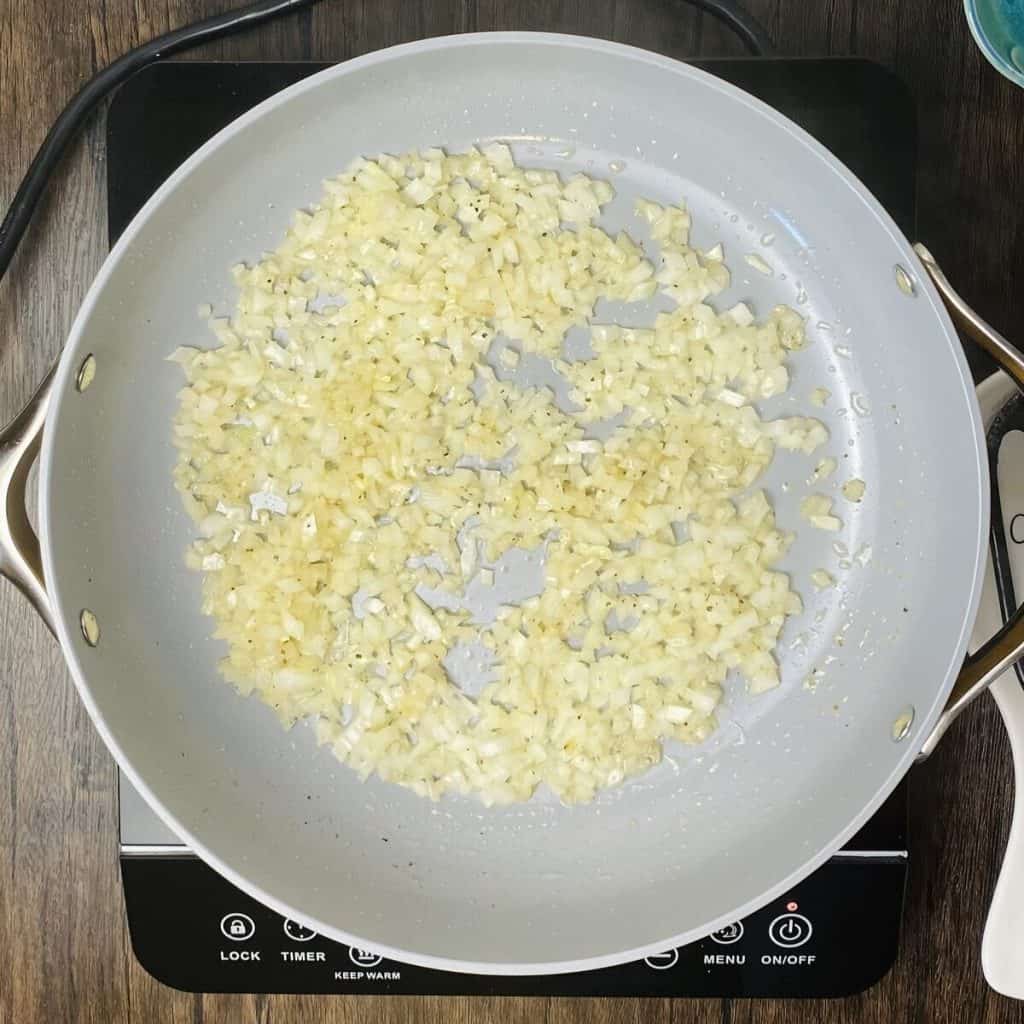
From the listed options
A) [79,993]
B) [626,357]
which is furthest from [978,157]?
[79,993]

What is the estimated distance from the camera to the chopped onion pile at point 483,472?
84cm

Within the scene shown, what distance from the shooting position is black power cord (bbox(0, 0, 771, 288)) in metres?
0.82

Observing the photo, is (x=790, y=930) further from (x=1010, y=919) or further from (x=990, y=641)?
(x=990, y=641)

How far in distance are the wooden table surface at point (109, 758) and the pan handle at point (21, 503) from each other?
0.13 meters

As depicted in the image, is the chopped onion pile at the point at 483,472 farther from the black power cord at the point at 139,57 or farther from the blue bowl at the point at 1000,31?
the blue bowl at the point at 1000,31

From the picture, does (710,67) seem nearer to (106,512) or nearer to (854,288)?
(854,288)

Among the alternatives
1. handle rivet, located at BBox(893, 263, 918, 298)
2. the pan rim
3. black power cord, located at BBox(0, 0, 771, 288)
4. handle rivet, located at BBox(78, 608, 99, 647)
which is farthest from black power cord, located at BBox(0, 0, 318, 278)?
handle rivet, located at BBox(893, 263, 918, 298)

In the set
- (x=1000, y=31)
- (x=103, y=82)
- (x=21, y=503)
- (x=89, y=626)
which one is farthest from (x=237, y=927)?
(x=1000, y=31)

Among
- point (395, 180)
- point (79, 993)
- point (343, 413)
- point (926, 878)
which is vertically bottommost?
point (79, 993)

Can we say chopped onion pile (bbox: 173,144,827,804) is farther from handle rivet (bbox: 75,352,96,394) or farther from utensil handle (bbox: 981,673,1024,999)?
utensil handle (bbox: 981,673,1024,999)


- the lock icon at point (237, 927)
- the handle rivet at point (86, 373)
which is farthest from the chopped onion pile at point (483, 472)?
the lock icon at point (237, 927)

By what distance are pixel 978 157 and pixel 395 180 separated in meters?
0.51

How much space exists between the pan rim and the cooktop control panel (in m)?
0.09

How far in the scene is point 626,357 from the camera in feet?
2.76
